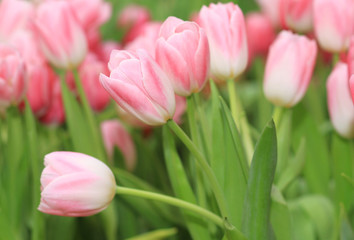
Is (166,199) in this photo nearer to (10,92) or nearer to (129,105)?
(129,105)

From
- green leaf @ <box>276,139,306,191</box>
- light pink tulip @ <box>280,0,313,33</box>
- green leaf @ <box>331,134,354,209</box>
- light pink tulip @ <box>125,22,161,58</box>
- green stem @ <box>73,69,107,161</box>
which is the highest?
light pink tulip @ <box>280,0,313,33</box>

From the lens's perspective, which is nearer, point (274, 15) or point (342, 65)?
point (342, 65)

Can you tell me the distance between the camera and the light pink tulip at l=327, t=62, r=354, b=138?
21.3 inches

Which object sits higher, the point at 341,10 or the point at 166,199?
the point at 341,10

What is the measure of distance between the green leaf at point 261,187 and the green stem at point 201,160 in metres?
0.02

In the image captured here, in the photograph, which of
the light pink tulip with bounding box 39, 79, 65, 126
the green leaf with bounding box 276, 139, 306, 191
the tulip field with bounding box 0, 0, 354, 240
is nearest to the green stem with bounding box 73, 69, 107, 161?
the tulip field with bounding box 0, 0, 354, 240

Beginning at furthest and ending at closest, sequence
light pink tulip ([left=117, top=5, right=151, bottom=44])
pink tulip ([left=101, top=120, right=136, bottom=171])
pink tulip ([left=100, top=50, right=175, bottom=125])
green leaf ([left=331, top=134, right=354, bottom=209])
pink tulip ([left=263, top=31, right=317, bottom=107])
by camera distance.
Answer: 1. light pink tulip ([left=117, top=5, right=151, bottom=44])
2. pink tulip ([left=101, top=120, right=136, bottom=171])
3. green leaf ([left=331, top=134, right=354, bottom=209])
4. pink tulip ([left=263, top=31, right=317, bottom=107])
5. pink tulip ([left=100, top=50, right=175, bottom=125])

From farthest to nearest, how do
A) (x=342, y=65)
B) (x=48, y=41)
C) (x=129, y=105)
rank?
1. (x=48, y=41)
2. (x=342, y=65)
3. (x=129, y=105)

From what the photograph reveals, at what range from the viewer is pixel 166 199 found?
1.44 ft

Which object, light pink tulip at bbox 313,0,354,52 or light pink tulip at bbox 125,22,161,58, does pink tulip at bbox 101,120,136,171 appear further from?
light pink tulip at bbox 313,0,354,52

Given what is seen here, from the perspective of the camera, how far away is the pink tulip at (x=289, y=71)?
52cm

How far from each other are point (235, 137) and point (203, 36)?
0.10 meters

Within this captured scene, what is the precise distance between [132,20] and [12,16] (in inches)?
16.7

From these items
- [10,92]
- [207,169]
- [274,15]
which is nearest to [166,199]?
[207,169]
